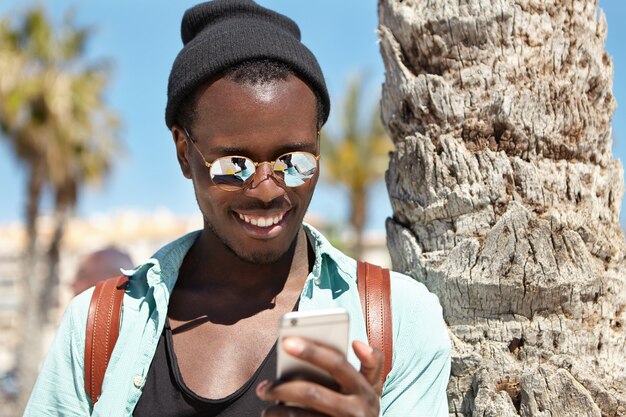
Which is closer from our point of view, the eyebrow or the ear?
the eyebrow

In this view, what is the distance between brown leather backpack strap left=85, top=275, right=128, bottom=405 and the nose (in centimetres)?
56

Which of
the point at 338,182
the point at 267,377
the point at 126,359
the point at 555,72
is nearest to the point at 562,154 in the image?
the point at 555,72

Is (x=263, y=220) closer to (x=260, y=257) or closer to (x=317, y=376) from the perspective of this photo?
(x=260, y=257)

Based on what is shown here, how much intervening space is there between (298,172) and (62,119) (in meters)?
15.2

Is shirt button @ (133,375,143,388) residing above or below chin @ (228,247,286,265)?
below

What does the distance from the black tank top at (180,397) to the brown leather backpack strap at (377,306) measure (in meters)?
0.28

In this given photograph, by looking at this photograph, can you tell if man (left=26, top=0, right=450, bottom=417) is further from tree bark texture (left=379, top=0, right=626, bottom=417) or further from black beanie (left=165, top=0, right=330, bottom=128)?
tree bark texture (left=379, top=0, right=626, bottom=417)

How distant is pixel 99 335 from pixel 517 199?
1.34 metres

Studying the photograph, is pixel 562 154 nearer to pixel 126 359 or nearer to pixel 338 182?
pixel 126 359

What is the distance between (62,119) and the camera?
16312mm

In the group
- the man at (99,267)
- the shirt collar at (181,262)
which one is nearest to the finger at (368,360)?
the shirt collar at (181,262)

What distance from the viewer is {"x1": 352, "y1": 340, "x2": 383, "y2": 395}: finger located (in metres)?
1.63

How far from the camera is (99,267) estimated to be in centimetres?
602

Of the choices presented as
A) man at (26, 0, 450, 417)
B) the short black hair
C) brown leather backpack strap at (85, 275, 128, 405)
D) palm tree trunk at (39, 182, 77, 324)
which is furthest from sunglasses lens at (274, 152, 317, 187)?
palm tree trunk at (39, 182, 77, 324)
